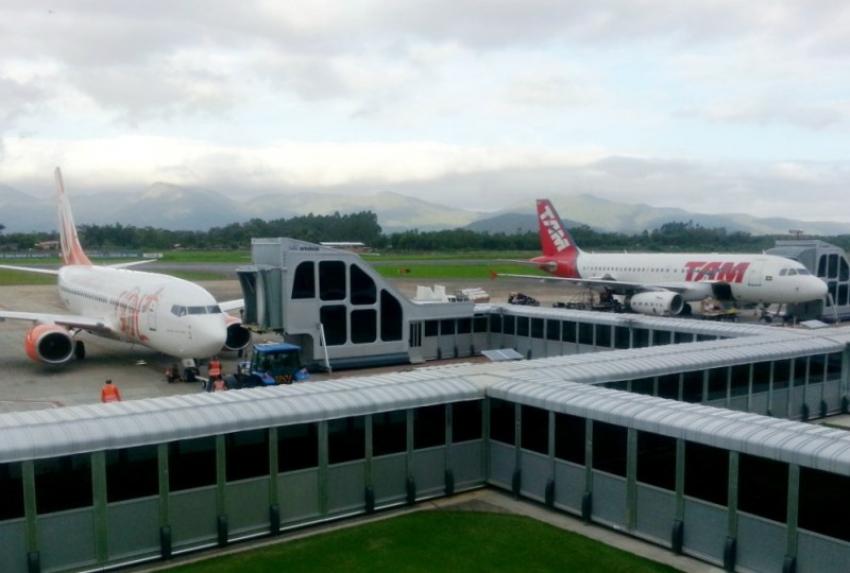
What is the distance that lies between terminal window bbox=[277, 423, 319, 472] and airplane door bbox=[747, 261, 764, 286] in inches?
1715

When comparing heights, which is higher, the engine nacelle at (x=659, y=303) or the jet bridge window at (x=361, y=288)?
the jet bridge window at (x=361, y=288)

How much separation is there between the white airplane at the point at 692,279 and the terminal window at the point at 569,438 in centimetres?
3728

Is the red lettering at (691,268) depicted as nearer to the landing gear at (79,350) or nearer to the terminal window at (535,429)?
the landing gear at (79,350)

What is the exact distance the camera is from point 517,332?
41125 mm

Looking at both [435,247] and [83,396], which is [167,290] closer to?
[83,396]

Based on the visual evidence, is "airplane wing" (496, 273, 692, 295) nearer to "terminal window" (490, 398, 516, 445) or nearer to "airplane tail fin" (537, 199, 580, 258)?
"airplane tail fin" (537, 199, 580, 258)

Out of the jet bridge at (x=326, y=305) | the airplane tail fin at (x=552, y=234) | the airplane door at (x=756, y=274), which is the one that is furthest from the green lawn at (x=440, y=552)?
the airplane tail fin at (x=552, y=234)

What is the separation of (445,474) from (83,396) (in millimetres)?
19337

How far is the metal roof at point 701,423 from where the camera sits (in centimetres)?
1401

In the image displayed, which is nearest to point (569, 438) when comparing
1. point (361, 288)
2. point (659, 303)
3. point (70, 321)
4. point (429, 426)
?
point (429, 426)

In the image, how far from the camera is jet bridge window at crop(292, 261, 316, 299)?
1421 inches

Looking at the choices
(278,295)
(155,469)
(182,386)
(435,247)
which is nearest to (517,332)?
(278,295)

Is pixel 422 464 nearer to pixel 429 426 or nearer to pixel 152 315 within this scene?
pixel 429 426

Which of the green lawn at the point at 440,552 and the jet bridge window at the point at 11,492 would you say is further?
the green lawn at the point at 440,552
